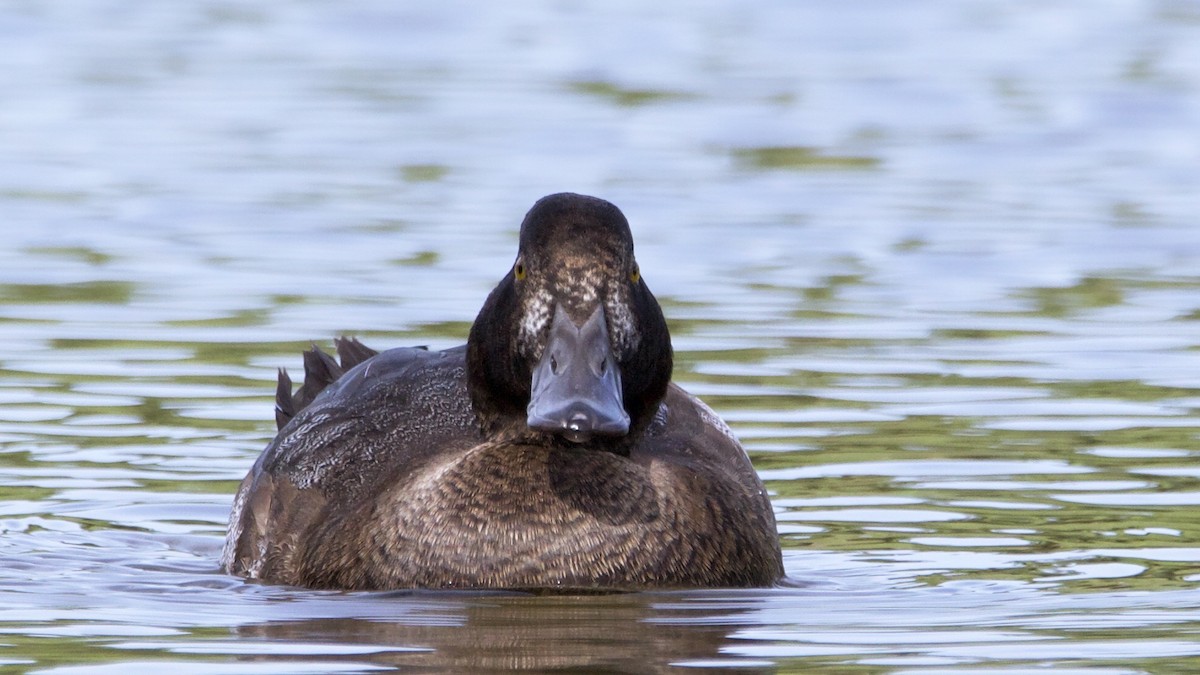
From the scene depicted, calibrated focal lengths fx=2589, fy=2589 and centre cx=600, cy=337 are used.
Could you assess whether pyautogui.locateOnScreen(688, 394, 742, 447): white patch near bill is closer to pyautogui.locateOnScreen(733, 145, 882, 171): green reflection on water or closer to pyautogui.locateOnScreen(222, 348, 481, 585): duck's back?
pyautogui.locateOnScreen(222, 348, 481, 585): duck's back

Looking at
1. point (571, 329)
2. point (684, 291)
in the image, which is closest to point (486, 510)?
point (571, 329)

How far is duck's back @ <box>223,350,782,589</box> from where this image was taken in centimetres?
826

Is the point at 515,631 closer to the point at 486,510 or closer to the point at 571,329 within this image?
the point at 486,510

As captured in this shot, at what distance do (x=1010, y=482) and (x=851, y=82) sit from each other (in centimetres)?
1474

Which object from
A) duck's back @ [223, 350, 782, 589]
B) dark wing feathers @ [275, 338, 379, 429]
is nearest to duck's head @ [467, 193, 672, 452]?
duck's back @ [223, 350, 782, 589]

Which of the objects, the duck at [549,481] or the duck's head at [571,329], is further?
the duck at [549,481]

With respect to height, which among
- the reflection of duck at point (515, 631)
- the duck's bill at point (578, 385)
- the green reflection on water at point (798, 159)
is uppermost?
the duck's bill at point (578, 385)

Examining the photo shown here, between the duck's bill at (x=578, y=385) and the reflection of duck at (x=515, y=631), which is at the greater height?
the duck's bill at (x=578, y=385)

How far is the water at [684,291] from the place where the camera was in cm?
785

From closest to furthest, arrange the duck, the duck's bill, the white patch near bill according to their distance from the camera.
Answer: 1. the duck's bill
2. the duck
3. the white patch near bill

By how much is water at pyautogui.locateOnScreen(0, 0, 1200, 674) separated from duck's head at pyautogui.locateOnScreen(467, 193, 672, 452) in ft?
2.26

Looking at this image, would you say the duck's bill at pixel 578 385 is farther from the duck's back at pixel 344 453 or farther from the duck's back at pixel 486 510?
the duck's back at pixel 344 453

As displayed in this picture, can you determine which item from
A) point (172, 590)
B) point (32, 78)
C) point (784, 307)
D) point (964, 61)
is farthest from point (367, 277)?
point (964, 61)

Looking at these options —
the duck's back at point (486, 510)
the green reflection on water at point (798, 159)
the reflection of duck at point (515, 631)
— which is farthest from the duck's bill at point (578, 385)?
the green reflection on water at point (798, 159)
